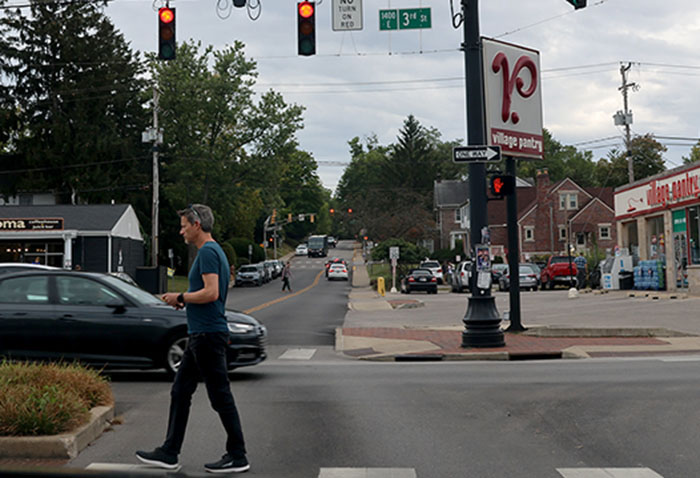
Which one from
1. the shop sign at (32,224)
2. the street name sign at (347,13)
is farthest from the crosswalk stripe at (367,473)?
the shop sign at (32,224)

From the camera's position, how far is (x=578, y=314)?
23.4 meters

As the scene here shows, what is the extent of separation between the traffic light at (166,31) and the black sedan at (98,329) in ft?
20.5

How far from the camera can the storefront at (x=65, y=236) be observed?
132ft

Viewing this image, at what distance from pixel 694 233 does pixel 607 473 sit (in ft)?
91.2

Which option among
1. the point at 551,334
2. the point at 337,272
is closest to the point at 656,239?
the point at 551,334

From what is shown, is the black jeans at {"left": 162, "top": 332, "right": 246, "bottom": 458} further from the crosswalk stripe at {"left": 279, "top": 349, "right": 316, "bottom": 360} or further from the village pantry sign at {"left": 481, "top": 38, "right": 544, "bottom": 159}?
the village pantry sign at {"left": 481, "top": 38, "right": 544, "bottom": 159}

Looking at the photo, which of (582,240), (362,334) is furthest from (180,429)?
(582,240)

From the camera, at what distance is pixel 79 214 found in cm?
4356

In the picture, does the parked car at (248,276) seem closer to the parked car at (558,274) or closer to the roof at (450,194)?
the parked car at (558,274)

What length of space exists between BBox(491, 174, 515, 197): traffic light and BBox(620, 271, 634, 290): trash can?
77.8 ft

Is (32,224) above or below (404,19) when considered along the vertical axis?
below

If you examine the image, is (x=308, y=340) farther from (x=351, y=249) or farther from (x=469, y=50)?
(x=351, y=249)

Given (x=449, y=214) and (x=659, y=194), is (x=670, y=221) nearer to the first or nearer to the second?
(x=659, y=194)

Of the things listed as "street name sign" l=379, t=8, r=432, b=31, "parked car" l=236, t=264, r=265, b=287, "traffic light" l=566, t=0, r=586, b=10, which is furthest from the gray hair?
"parked car" l=236, t=264, r=265, b=287
